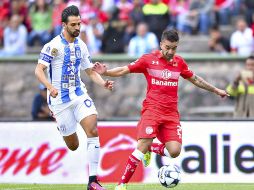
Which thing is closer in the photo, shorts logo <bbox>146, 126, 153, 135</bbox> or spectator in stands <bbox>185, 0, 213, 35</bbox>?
shorts logo <bbox>146, 126, 153, 135</bbox>

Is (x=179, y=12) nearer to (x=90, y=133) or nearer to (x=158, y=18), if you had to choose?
(x=158, y=18)

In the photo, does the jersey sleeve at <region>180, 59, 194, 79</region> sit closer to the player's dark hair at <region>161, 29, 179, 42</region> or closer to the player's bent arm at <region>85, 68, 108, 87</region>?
the player's dark hair at <region>161, 29, 179, 42</region>

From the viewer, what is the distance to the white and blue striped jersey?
14594 millimetres

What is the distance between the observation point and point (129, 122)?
19641mm

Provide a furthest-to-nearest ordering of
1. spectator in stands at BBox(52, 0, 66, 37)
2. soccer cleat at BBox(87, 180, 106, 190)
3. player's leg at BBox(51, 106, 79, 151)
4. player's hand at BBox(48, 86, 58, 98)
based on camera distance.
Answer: spectator in stands at BBox(52, 0, 66, 37) → player's leg at BBox(51, 106, 79, 151) → soccer cleat at BBox(87, 180, 106, 190) → player's hand at BBox(48, 86, 58, 98)

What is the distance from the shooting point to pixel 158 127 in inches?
Answer: 578

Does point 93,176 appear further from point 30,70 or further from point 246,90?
point 30,70

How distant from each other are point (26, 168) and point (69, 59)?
5.28m

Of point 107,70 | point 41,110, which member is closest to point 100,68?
point 107,70

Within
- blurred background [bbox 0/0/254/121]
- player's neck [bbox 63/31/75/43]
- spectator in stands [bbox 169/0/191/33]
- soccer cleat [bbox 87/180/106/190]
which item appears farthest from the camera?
spectator in stands [bbox 169/0/191/33]

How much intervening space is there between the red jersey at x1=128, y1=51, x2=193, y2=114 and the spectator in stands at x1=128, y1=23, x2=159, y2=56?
8.91m

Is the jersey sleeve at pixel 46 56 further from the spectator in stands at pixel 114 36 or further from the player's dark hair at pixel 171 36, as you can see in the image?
the spectator in stands at pixel 114 36

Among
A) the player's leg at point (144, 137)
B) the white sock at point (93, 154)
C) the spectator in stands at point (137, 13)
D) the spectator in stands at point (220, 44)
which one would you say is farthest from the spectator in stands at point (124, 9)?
the white sock at point (93, 154)

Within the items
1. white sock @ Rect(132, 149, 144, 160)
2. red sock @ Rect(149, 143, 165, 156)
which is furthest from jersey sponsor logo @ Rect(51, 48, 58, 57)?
red sock @ Rect(149, 143, 165, 156)
